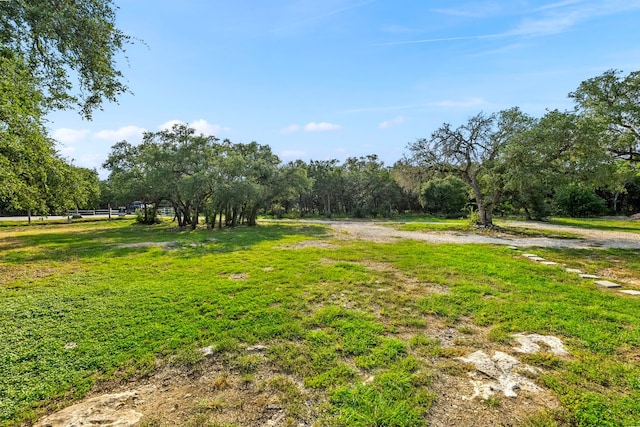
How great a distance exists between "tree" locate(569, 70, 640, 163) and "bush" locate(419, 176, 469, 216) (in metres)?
15.9

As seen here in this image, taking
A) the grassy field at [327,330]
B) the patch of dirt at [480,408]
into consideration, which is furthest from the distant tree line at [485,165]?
the patch of dirt at [480,408]

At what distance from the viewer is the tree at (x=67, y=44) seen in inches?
179

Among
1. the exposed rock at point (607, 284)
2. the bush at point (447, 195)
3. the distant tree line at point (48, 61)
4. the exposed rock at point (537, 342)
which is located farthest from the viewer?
the bush at point (447, 195)

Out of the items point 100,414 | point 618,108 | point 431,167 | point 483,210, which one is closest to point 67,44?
point 100,414

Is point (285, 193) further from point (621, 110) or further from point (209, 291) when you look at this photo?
point (621, 110)

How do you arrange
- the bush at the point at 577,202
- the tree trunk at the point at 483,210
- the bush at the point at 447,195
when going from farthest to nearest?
the bush at the point at 447,195, the bush at the point at 577,202, the tree trunk at the point at 483,210

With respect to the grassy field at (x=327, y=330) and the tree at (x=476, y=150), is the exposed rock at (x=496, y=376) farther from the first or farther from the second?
the tree at (x=476, y=150)

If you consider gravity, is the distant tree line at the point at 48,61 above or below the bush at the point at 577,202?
above

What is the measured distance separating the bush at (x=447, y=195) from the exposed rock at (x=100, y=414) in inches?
1166

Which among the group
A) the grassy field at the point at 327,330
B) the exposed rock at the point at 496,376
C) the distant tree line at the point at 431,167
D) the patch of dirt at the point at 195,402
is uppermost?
the distant tree line at the point at 431,167

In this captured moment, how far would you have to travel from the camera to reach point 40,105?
5.98 m

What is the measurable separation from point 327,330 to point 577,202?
3054cm

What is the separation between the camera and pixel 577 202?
81.8 feet

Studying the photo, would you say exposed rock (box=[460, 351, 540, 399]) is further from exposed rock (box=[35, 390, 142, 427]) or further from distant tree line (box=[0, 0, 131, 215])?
distant tree line (box=[0, 0, 131, 215])
